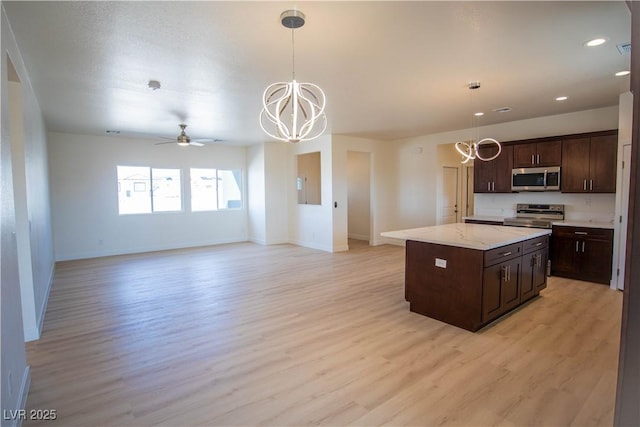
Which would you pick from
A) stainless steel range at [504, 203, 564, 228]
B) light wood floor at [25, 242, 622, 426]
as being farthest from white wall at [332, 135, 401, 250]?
stainless steel range at [504, 203, 564, 228]

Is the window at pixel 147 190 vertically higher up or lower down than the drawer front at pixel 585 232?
higher up

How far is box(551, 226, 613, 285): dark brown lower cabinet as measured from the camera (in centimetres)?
485

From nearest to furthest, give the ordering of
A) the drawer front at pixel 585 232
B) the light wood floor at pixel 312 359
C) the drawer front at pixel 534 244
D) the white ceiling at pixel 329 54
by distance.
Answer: the light wood floor at pixel 312 359 < the white ceiling at pixel 329 54 < the drawer front at pixel 534 244 < the drawer front at pixel 585 232

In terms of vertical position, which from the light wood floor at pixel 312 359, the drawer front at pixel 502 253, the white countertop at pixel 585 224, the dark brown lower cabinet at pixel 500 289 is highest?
the white countertop at pixel 585 224

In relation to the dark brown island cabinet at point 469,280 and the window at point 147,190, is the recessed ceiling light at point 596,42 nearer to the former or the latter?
the dark brown island cabinet at point 469,280

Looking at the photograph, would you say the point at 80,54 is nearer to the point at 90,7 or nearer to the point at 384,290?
the point at 90,7

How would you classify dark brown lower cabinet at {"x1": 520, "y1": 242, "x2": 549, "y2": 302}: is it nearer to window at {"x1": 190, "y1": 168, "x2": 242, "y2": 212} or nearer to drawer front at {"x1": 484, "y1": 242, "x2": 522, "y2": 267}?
drawer front at {"x1": 484, "y1": 242, "x2": 522, "y2": 267}

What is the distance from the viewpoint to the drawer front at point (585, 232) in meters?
4.82

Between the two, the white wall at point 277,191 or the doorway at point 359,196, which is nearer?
the white wall at point 277,191

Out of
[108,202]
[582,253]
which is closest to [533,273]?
[582,253]

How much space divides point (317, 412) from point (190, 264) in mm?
5064

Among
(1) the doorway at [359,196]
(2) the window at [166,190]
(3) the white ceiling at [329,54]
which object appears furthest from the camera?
(1) the doorway at [359,196]

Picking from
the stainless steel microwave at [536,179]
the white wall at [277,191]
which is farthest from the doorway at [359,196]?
the stainless steel microwave at [536,179]

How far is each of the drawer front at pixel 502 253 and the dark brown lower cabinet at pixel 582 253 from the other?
216cm
